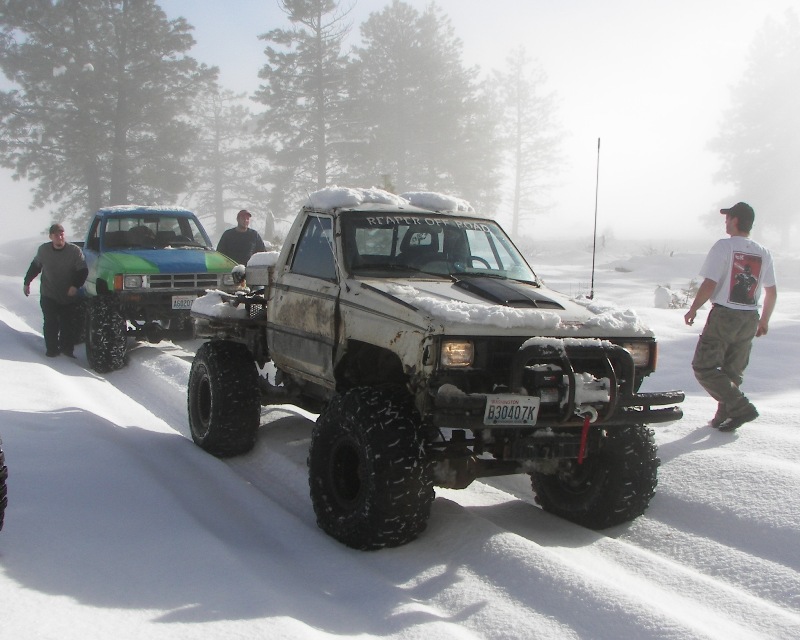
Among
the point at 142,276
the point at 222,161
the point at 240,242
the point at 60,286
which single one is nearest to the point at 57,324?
the point at 60,286

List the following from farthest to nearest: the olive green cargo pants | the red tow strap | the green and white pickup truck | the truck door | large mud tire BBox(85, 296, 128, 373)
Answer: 1. the green and white pickup truck
2. large mud tire BBox(85, 296, 128, 373)
3. the olive green cargo pants
4. the truck door
5. the red tow strap

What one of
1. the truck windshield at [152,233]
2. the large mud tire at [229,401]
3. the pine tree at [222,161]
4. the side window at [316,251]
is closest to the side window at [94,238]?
the truck windshield at [152,233]

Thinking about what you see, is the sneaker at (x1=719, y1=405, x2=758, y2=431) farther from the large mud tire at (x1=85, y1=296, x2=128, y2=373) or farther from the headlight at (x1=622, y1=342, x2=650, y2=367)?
the large mud tire at (x1=85, y1=296, x2=128, y2=373)

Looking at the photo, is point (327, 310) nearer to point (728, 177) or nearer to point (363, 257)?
point (363, 257)

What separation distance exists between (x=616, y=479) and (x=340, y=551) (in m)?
1.78

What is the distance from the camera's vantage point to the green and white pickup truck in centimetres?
1015

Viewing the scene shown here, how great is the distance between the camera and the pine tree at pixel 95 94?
32438 mm

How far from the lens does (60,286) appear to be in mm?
10898

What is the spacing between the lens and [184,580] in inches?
151

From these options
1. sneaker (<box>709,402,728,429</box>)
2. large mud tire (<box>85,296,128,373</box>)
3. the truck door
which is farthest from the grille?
sneaker (<box>709,402,728,429</box>)

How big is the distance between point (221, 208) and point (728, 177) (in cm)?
2994

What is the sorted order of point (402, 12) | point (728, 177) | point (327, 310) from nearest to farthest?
point (327, 310)
point (402, 12)
point (728, 177)

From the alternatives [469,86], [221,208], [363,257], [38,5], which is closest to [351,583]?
[363,257]

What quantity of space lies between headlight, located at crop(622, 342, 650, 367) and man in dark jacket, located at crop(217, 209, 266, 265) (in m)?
8.53
